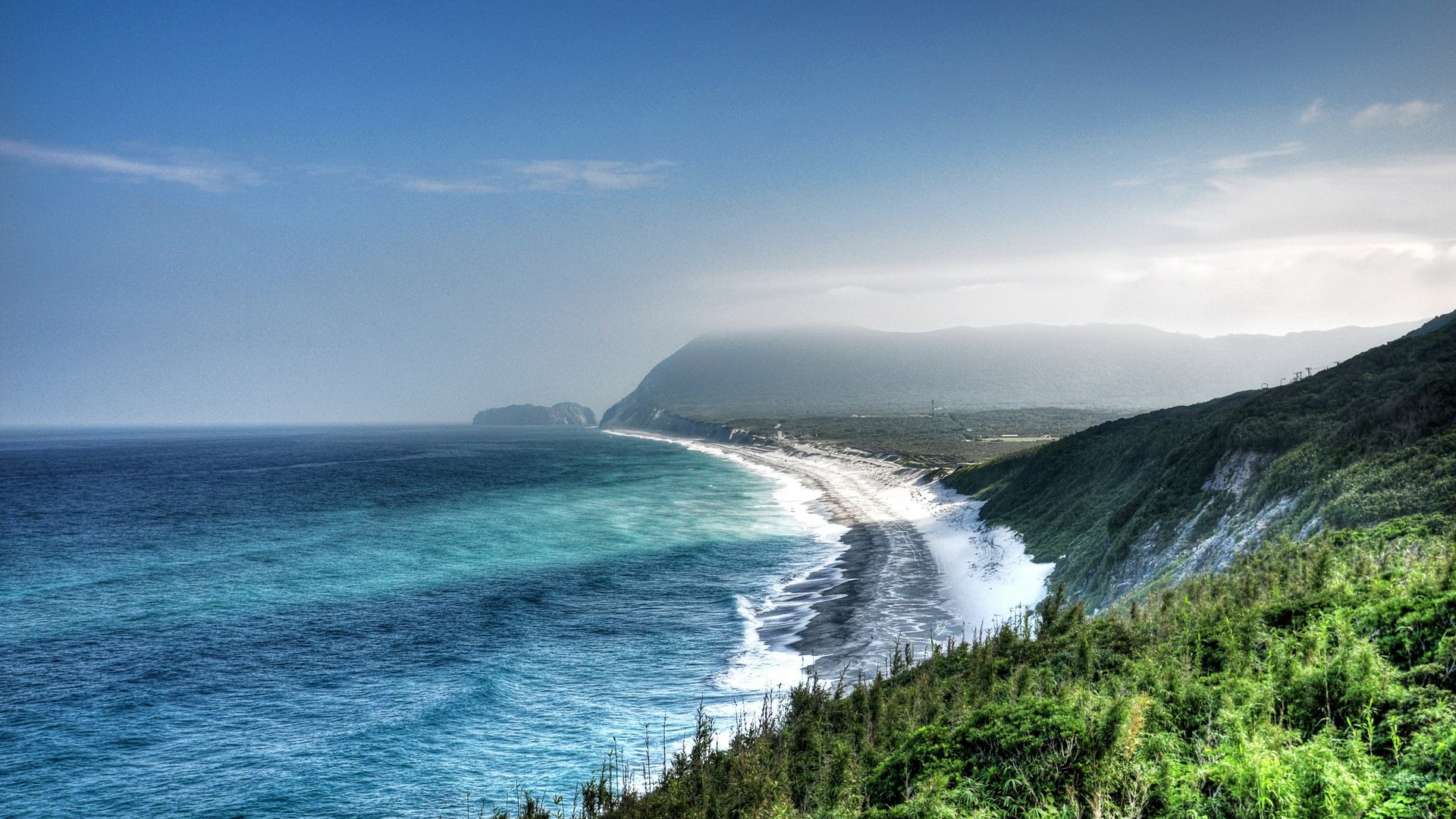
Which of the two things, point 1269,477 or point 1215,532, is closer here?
point 1269,477

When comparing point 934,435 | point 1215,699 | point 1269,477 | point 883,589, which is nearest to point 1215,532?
point 1269,477

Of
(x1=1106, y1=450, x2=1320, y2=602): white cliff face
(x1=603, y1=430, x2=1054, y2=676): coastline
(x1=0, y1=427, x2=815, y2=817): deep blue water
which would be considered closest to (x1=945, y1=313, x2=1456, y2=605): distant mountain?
(x1=1106, y1=450, x2=1320, y2=602): white cliff face

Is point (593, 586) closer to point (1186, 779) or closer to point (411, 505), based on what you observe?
point (1186, 779)

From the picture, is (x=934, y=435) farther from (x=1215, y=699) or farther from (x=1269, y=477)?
(x=1215, y=699)

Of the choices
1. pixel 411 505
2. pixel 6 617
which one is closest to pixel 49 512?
pixel 411 505

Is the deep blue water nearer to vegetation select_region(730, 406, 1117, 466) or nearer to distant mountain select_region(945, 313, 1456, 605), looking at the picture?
distant mountain select_region(945, 313, 1456, 605)
